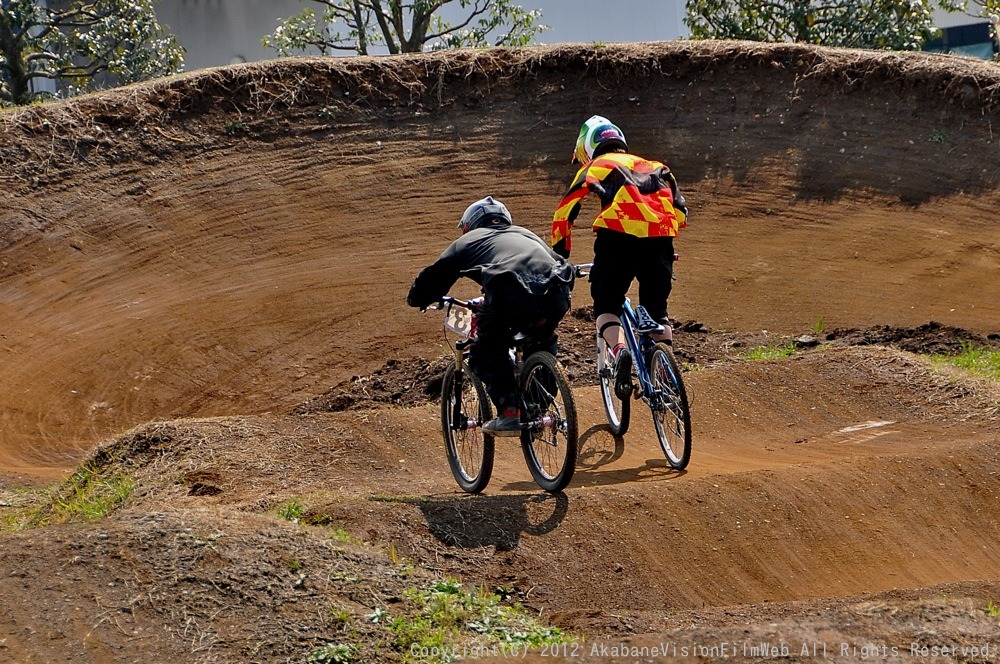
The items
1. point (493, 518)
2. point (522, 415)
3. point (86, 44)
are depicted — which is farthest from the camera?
point (86, 44)

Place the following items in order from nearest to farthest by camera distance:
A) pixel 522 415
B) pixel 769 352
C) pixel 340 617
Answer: pixel 340 617 → pixel 522 415 → pixel 769 352

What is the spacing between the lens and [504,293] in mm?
6211

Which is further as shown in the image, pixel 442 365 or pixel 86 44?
pixel 86 44

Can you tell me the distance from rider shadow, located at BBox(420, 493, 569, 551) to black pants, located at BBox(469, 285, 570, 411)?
0.57 metres

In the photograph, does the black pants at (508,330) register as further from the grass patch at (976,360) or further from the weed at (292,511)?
the grass patch at (976,360)

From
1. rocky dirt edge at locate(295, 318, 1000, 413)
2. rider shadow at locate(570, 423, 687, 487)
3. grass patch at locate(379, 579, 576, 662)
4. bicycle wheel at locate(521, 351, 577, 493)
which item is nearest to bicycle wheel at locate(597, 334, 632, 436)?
rider shadow at locate(570, 423, 687, 487)

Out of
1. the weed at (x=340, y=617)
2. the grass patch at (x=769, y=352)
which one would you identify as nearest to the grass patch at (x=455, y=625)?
the weed at (x=340, y=617)

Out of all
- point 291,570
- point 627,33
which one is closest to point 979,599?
point 291,570

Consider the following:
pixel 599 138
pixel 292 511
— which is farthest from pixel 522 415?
pixel 599 138

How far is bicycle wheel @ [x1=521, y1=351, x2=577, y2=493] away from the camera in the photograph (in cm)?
609

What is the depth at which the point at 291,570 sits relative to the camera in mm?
4969

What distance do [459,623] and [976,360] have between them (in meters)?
7.05

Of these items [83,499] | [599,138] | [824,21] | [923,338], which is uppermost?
[824,21]

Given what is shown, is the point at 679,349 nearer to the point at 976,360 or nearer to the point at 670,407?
the point at 976,360
